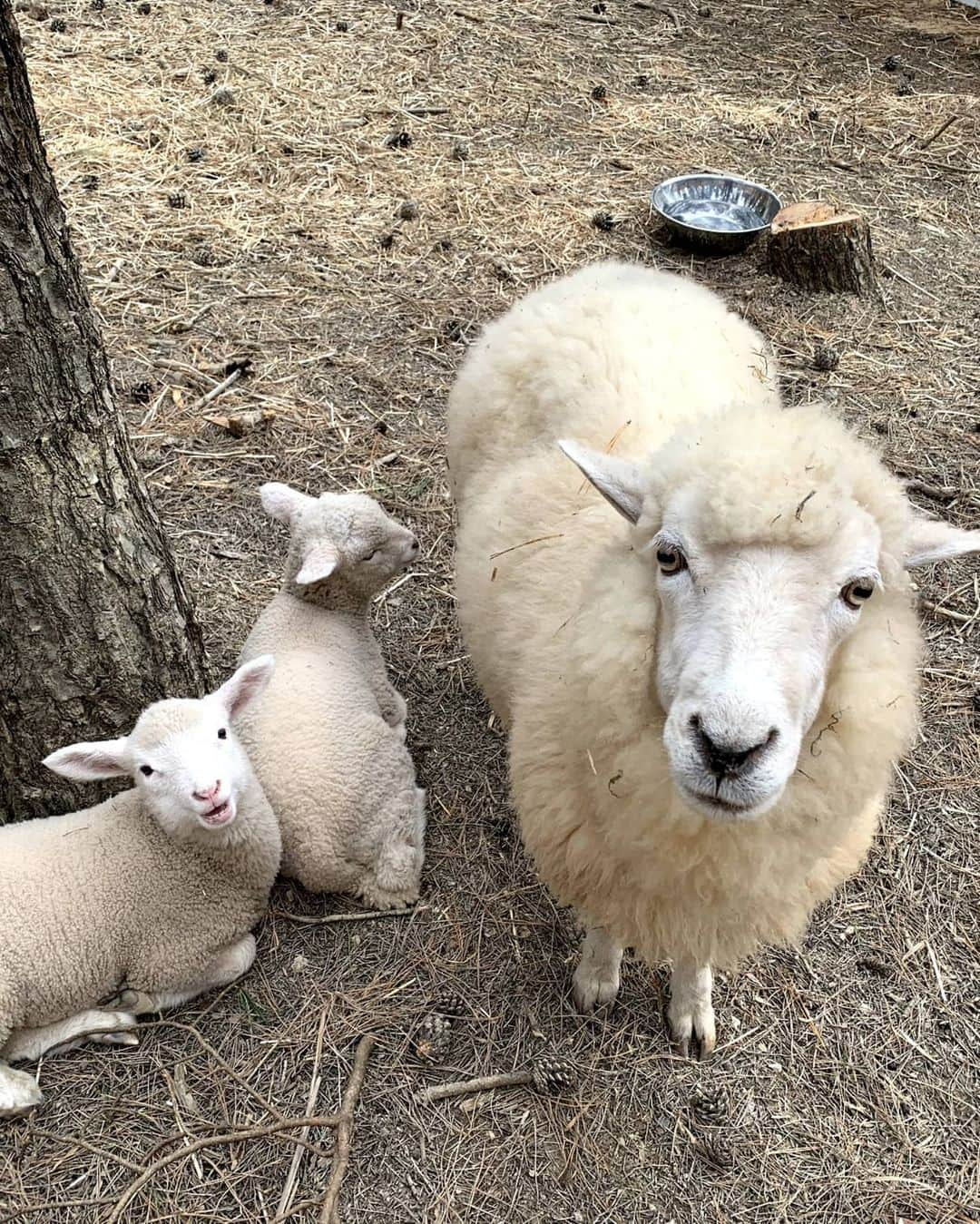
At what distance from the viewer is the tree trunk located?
2170mm

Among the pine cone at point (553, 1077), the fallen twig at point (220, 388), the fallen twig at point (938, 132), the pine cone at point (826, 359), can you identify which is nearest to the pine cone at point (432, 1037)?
the pine cone at point (553, 1077)

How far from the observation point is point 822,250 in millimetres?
5344

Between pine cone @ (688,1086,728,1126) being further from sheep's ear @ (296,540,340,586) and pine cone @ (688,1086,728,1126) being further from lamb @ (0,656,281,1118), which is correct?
sheep's ear @ (296,540,340,586)

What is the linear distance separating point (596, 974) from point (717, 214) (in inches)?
196

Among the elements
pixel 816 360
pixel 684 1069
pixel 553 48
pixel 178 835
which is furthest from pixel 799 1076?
pixel 553 48

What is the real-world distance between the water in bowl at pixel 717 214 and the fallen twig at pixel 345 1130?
5.03 metres

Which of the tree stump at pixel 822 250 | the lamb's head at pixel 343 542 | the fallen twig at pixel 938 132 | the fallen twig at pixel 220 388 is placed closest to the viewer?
the lamb's head at pixel 343 542

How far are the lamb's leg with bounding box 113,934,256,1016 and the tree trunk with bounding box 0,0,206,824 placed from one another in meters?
0.64

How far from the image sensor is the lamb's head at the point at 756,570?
5.69 ft

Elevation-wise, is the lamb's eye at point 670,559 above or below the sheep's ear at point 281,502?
above

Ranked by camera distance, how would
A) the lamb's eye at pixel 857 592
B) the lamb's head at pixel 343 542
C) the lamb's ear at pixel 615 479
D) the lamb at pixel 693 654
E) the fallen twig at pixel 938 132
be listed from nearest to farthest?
the lamb at pixel 693 654
the lamb's eye at pixel 857 592
the lamb's ear at pixel 615 479
the lamb's head at pixel 343 542
the fallen twig at pixel 938 132

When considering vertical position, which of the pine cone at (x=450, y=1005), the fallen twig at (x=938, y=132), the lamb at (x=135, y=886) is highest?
the fallen twig at (x=938, y=132)

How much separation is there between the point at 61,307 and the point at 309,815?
153cm

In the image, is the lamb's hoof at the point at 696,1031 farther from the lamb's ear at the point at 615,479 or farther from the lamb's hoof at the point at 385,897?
the lamb's ear at the point at 615,479
